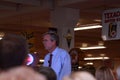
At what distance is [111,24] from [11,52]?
24.9ft

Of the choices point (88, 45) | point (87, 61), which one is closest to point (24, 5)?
point (88, 45)

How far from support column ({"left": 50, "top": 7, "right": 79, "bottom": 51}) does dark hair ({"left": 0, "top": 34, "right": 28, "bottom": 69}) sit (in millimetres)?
7516

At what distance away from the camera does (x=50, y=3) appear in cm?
945

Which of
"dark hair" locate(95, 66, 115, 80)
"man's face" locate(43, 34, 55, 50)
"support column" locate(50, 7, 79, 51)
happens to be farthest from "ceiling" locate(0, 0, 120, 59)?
"dark hair" locate(95, 66, 115, 80)

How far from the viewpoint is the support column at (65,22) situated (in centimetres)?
914

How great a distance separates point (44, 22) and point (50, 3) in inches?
113

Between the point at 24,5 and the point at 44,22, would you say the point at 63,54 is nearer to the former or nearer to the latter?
the point at 24,5

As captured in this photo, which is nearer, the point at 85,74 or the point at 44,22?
the point at 85,74

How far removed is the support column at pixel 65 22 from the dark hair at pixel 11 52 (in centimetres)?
752

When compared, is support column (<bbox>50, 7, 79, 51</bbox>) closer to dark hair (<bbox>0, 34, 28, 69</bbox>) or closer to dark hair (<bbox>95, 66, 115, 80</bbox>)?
dark hair (<bbox>95, 66, 115, 80</bbox>)

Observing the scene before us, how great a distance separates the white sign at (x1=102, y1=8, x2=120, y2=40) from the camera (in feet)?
28.8

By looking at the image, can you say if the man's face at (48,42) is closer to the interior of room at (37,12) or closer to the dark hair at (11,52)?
the interior of room at (37,12)

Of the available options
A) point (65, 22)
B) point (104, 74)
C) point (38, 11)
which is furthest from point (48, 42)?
point (38, 11)

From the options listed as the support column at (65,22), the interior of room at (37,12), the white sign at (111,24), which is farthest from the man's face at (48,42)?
the support column at (65,22)
